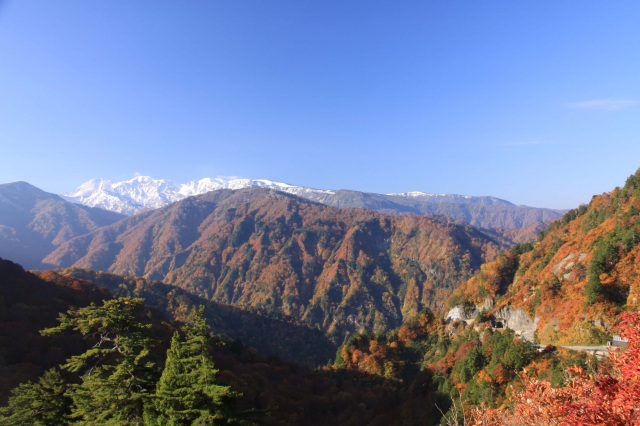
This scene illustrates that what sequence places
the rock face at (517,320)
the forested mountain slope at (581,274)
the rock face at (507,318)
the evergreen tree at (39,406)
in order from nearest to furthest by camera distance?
the evergreen tree at (39,406), the forested mountain slope at (581,274), the rock face at (517,320), the rock face at (507,318)

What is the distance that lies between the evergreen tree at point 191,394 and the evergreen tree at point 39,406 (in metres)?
6.33

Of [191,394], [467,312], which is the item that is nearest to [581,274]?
[467,312]

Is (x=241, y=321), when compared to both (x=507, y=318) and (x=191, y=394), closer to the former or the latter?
(x=507, y=318)

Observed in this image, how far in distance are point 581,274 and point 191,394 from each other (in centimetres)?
5230

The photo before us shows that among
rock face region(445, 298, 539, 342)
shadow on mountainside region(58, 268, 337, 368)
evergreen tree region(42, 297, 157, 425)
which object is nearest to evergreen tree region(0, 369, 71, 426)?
evergreen tree region(42, 297, 157, 425)

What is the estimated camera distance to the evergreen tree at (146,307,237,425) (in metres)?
17.4

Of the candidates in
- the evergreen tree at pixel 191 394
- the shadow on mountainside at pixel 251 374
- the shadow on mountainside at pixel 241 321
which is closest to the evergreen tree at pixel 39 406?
the evergreen tree at pixel 191 394

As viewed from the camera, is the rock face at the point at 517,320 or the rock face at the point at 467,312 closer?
the rock face at the point at 517,320

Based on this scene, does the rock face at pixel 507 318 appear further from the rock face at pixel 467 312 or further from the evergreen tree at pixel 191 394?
the evergreen tree at pixel 191 394

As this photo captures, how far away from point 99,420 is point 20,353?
31442mm

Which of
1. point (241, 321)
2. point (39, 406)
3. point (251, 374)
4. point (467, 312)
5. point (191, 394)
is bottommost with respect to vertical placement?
point (241, 321)

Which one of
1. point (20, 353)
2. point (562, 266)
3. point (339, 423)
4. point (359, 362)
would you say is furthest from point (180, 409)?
point (359, 362)

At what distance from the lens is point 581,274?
48656mm

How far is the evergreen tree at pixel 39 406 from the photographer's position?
19.0 m
